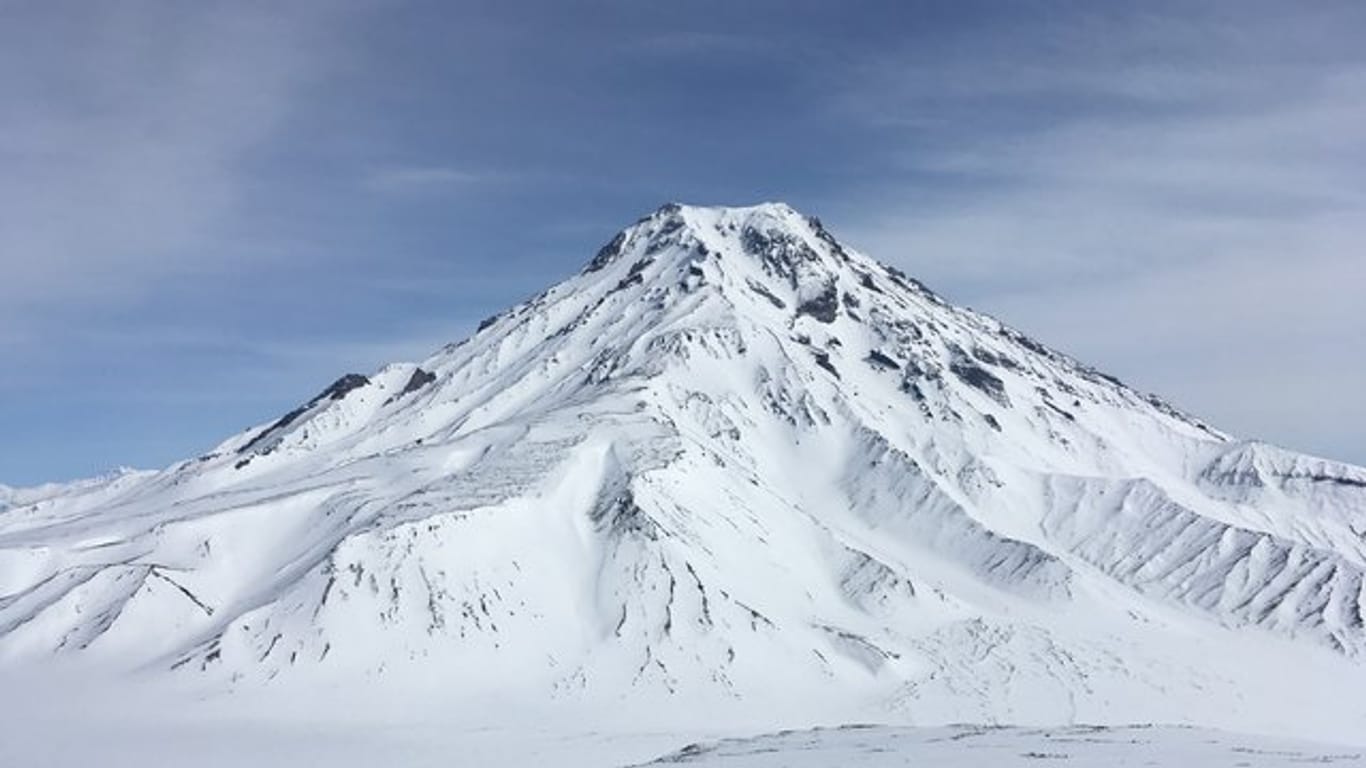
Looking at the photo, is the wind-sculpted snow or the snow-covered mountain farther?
the wind-sculpted snow

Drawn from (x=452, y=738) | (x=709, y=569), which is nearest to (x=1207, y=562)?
(x=709, y=569)

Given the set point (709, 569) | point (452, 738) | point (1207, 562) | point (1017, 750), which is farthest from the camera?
point (1207, 562)

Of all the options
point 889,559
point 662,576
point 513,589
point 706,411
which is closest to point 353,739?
point 513,589

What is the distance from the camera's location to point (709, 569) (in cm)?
13350

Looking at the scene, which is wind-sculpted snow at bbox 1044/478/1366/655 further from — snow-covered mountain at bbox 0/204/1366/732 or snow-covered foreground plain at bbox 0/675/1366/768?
snow-covered foreground plain at bbox 0/675/1366/768

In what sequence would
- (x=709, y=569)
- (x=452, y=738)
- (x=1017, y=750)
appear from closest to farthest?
(x=1017, y=750) < (x=452, y=738) < (x=709, y=569)

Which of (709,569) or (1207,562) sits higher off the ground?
(709,569)

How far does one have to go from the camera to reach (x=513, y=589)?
128125 mm

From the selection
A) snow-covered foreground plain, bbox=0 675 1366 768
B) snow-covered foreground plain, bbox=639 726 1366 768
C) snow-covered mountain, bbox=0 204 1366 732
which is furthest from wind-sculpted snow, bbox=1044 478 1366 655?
snow-covered foreground plain, bbox=639 726 1366 768

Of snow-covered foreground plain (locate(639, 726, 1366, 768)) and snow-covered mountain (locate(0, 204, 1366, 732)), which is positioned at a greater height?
snow-covered mountain (locate(0, 204, 1366, 732))

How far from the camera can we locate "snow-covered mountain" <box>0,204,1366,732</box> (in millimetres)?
119125

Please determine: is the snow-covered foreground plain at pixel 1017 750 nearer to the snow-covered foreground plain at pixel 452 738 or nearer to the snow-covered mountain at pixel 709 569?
the snow-covered foreground plain at pixel 452 738

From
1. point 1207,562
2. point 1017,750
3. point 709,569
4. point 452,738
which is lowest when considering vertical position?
point 1017,750

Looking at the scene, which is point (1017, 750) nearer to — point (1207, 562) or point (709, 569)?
point (709, 569)
